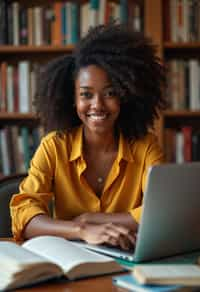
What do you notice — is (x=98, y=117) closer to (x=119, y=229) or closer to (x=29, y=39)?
(x=119, y=229)

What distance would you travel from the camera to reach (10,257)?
3.25ft

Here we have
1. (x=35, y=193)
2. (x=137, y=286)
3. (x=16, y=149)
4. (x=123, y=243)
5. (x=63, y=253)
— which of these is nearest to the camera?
(x=137, y=286)

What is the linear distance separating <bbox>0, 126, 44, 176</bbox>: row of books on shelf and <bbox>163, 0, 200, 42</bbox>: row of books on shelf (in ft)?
2.55

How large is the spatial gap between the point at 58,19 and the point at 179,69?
62cm

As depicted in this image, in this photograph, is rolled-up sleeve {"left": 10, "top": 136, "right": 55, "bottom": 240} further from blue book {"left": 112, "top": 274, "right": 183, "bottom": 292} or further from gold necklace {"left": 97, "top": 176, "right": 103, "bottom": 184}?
blue book {"left": 112, "top": 274, "right": 183, "bottom": 292}

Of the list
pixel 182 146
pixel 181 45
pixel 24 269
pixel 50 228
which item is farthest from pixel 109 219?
pixel 181 45

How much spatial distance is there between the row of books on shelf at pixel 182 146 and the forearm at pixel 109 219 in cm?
113

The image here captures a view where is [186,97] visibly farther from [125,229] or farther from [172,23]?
[125,229]

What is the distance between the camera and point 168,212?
1.05 m

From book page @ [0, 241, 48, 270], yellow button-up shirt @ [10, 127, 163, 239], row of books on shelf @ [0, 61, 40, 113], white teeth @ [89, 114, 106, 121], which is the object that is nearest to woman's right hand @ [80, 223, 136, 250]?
book page @ [0, 241, 48, 270]

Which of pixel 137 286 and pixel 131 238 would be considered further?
pixel 131 238

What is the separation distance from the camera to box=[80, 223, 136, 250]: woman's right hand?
1.18 meters

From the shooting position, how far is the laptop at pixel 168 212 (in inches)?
39.8

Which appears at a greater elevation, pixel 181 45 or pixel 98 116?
pixel 181 45
